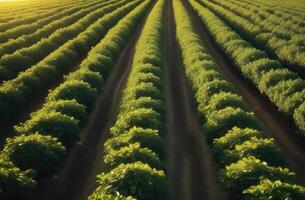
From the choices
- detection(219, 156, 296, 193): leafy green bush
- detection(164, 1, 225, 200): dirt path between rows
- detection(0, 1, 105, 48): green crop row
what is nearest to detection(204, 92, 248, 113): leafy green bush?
detection(164, 1, 225, 200): dirt path between rows

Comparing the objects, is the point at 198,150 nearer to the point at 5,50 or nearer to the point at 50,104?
the point at 50,104

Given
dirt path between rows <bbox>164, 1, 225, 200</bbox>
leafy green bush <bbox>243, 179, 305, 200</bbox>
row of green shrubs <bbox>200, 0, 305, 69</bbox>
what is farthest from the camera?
row of green shrubs <bbox>200, 0, 305, 69</bbox>

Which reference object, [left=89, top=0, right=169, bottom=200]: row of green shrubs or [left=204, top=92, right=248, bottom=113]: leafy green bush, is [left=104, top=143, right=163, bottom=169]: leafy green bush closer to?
[left=89, top=0, right=169, bottom=200]: row of green shrubs

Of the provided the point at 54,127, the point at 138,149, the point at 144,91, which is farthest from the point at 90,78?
the point at 138,149

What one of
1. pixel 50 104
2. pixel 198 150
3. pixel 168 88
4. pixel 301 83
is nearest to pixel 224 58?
pixel 168 88

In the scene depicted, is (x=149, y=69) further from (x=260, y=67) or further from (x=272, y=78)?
(x=272, y=78)

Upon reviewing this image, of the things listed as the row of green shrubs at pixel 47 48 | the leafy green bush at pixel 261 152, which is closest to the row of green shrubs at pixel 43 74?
the row of green shrubs at pixel 47 48
